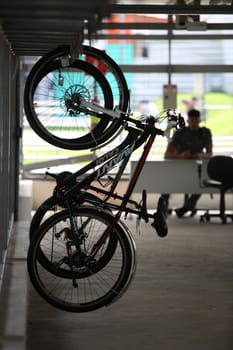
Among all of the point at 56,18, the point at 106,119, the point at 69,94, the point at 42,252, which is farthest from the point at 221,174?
the point at 56,18

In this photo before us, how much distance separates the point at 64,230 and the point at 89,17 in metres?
1.63

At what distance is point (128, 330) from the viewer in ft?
17.7

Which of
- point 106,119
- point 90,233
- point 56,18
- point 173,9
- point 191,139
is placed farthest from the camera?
point 191,139

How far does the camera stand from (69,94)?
5.92 meters

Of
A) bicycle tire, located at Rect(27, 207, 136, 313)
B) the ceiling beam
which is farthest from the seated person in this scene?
bicycle tire, located at Rect(27, 207, 136, 313)

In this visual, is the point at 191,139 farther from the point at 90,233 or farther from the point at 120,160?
the point at 90,233

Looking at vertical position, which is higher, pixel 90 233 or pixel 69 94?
pixel 69 94

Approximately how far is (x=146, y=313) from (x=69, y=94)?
1.60 m

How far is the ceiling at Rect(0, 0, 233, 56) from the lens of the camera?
170 inches

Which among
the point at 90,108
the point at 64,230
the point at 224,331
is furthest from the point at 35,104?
the point at 224,331

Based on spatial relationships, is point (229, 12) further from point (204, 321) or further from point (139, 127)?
point (204, 321)

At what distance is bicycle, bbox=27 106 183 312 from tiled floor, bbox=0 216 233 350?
192 millimetres

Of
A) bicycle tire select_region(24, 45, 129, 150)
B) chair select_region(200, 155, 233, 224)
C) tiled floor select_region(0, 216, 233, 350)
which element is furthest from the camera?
chair select_region(200, 155, 233, 224)

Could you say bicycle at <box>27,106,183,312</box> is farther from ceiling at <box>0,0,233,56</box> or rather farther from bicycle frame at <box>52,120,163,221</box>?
ceiling at <box>0,0,233,56</box>
